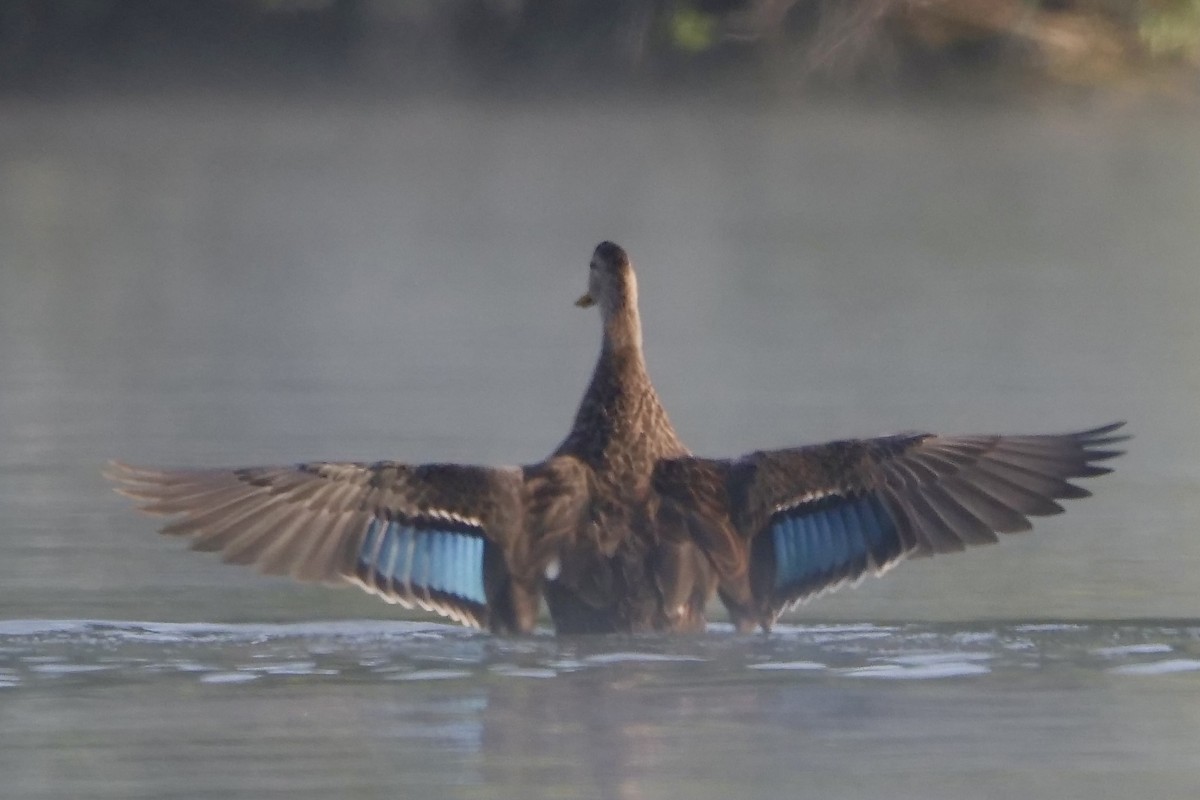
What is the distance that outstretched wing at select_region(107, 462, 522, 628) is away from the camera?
6102mm

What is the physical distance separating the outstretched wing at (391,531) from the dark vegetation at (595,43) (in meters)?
15.1

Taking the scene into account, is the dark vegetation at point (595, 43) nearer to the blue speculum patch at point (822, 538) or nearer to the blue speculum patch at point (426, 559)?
the blue speculum patch at point (822, 538)

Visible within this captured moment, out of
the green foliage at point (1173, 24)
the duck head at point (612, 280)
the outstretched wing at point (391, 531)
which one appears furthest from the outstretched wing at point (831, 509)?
the green foliage at point (1173, 24)

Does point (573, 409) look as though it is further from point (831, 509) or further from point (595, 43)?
point (595, 43)

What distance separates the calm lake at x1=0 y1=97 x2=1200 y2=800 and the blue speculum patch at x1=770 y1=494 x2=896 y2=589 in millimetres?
143

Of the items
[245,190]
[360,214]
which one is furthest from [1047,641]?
[245,190]

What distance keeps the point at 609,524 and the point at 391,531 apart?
0.45 metres

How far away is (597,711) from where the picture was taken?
5312 mm

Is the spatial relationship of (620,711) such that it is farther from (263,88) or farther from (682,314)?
(263,88)

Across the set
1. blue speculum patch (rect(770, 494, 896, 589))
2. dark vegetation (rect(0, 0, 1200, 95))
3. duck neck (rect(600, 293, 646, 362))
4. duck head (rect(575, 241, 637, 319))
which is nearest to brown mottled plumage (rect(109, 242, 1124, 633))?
blue speculum patch (rect(770, 494, 896, 589))

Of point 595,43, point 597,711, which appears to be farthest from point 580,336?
point 595,43

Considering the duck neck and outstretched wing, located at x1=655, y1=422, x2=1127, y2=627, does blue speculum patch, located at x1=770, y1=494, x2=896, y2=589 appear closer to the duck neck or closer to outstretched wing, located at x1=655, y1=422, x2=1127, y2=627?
outstretched wing, located at x1=655, y1=422, x2=1127, y2=627

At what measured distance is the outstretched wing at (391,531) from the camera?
20.0ft

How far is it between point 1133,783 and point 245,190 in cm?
1350
